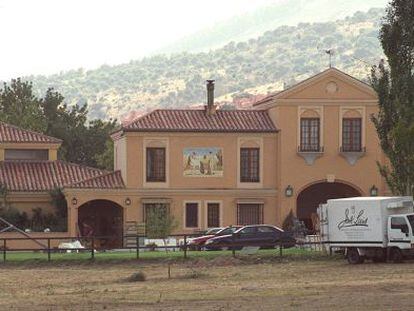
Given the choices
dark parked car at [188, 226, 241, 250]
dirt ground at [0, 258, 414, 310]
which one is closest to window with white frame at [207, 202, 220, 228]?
dark parked car at [188, 226, 241, 250]

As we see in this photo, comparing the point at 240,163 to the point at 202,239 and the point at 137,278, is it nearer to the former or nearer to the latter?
the point at 202,239

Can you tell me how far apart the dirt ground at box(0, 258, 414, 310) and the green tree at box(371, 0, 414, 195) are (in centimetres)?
476

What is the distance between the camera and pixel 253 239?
168ft

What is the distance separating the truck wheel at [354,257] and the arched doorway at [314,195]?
21.9m

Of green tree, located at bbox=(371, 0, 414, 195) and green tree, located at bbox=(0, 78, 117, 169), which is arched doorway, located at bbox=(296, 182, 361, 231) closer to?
green tree, located at bbox=(371, 0, 414, 195)

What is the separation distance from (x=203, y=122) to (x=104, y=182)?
6.14 meters

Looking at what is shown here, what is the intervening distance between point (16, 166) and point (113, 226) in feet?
21.3

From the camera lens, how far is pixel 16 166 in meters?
65.9

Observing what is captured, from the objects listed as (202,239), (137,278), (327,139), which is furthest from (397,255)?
(327,139)

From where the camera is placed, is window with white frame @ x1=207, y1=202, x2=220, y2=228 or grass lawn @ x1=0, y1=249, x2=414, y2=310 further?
window with white frame @ x1=207, y1=202, x2=220, y2=228

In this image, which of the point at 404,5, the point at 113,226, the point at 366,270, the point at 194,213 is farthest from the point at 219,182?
the point at 366,270

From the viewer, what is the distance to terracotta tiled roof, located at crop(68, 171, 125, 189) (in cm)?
6247

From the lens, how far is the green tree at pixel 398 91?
1804 inches

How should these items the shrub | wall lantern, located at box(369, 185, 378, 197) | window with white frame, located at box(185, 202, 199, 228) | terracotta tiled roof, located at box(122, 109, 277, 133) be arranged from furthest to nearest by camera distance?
wall lantern, located at box(369, 185, 378, 197)
terracotta tiled roof, located at box(122, 109, 277, 133)
window with white frame, located at box(185, 202, 199, 228)
the shrub
